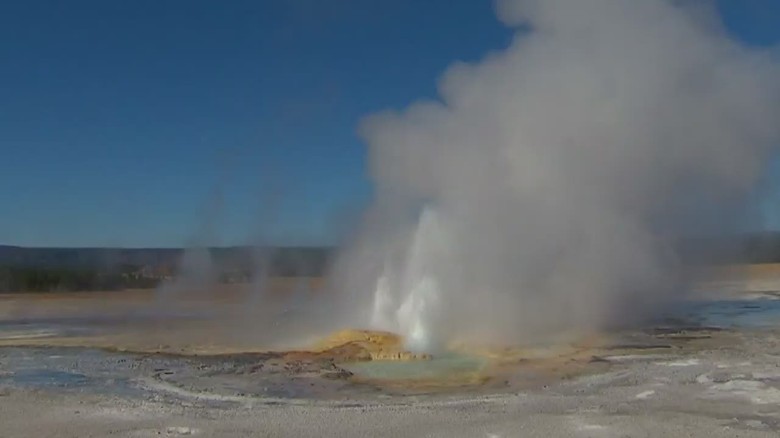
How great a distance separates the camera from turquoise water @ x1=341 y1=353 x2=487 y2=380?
12.9 m

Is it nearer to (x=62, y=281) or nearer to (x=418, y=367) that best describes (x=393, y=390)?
(x=418, y=367)

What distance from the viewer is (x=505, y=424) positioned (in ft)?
29.4

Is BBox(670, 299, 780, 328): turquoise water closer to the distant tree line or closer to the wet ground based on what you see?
the wet ground

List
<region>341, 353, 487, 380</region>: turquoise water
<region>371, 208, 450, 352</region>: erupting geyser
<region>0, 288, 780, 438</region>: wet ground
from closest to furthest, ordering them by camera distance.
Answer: <region>0, 288, 780, 438</region>: wet ground
<region>341, 353, 487, 380</region>: turquoise water
<region>371, 208, 450, 352</region>: erupting geyser

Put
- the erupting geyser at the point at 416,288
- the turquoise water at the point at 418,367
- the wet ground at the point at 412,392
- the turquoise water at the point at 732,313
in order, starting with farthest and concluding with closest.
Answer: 1. the turquoise water at the point at 732,313
2. the erupting geyser at the point at 416,288
3. the turquoise water at the point at 418,367
4. the wet ground at the point at 412,392

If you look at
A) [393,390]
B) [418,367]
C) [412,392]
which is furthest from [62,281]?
[412,392]

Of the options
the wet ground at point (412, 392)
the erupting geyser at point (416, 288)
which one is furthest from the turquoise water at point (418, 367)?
the erupting geyser at point (416, 288)

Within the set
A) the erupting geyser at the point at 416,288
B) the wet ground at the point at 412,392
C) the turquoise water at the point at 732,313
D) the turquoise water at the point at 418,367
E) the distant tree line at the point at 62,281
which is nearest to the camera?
the wet ground at the point at 412,392

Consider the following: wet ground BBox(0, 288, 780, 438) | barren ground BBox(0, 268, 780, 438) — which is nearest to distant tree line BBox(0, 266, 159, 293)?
barren ground BBox(0, 268, 780, 438)

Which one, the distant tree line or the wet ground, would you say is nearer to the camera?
the wet ground

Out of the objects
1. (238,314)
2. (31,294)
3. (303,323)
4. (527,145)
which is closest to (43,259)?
(31,294)

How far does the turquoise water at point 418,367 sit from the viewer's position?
42.3ft

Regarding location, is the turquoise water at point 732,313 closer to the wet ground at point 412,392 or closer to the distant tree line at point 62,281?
the wet ground at point 412,392

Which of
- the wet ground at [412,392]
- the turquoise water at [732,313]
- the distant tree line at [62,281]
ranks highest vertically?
the distant tree line at [62,281]
